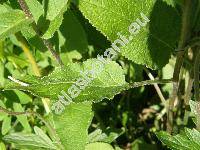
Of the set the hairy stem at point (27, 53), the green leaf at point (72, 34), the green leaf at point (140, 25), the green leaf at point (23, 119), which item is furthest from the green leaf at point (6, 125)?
the green leaf at point (140, 25)

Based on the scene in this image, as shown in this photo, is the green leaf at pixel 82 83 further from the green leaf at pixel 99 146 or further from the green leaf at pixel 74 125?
the green leaf at pixel 99 146

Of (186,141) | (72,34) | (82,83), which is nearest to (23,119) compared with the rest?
(72,34)

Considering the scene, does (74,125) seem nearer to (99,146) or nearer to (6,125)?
(99,146)

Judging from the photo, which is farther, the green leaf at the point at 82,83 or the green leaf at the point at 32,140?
the green leaf at the point at 32,140

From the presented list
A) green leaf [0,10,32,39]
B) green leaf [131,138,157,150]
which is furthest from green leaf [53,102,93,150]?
green leaf [131,138,157,150]

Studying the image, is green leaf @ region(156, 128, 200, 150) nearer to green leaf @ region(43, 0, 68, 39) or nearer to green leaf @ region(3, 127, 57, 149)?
green leaf @ region(43, 0, 68, 39)

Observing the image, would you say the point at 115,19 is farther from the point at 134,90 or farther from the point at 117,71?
the point at 134,90
